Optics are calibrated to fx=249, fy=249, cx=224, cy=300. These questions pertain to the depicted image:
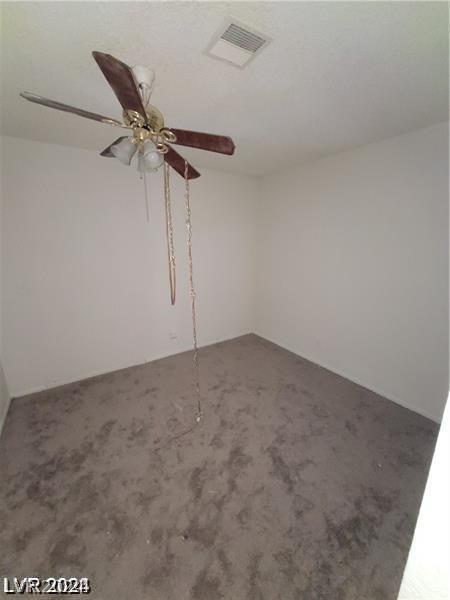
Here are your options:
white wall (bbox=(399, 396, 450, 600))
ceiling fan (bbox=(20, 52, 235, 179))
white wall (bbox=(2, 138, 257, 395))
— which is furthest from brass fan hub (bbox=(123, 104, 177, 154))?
white wall (bbox=(2, 138, 257, 395))

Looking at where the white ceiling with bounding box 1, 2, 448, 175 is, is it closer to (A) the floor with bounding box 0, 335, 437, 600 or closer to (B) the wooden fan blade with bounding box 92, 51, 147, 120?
(B) the wooden fan blade with bounding box 92, 51, 147, 120

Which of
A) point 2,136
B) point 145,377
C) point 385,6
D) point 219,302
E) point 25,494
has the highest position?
point 2,136

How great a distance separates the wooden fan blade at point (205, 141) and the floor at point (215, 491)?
191 cm

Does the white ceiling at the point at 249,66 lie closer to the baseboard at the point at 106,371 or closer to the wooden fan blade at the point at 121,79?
the wooden fan blade at the point at 121,79

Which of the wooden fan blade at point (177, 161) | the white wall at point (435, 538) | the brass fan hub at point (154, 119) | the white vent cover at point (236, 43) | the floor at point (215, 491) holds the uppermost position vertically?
the white vent cover at point (236, 43)

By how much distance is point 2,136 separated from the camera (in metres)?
2.07

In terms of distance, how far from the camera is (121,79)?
2.80 ft

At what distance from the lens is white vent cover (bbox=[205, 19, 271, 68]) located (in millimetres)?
1027

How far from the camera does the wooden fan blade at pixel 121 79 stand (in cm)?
77

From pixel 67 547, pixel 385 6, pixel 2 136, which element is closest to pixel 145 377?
pixel 67 547

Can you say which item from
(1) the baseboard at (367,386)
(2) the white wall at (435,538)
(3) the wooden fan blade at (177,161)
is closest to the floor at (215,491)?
(1) the baseboard at (367,386)

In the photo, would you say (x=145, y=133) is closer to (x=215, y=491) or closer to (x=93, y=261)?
(x=93, y=261)

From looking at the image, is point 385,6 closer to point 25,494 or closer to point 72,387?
point 25,494

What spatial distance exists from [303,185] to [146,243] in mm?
1960
